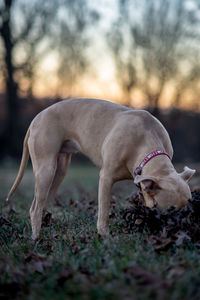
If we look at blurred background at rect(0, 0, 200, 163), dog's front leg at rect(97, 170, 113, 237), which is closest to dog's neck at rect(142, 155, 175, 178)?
dog's front leg at rect(97, 170, 113, 237)

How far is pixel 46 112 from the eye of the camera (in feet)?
16.0

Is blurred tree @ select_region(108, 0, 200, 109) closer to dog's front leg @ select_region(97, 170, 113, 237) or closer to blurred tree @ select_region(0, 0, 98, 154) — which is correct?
blurred tree @ select_region(0, 0, 98, 154)

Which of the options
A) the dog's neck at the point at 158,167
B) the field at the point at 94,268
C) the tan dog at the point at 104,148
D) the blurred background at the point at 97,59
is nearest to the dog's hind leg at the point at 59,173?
the tan dog at the point at 104,148

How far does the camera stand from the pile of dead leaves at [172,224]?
10.7ft

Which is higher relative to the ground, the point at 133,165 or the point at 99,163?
the point at 133,165

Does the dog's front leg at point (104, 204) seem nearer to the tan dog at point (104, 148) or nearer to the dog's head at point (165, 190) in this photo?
the tan dog at point (104, 148)

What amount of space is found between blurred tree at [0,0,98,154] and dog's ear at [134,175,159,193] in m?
18.0

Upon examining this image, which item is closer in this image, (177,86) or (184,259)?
(184,259)

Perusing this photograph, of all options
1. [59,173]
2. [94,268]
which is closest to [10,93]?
[59,173]

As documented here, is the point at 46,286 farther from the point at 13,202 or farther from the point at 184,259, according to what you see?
the point at 13,202

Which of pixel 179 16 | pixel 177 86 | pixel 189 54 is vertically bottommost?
pixel 177 86

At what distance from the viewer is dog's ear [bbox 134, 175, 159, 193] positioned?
3564mm

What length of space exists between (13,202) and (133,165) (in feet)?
11.8

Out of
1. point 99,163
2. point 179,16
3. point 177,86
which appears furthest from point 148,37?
point 99,163
